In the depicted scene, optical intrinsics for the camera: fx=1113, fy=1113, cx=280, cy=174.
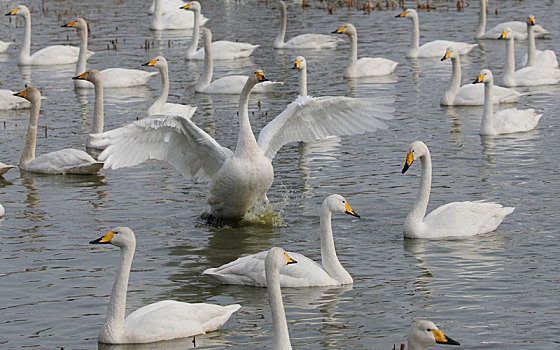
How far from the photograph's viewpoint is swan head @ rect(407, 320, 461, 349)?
715cm

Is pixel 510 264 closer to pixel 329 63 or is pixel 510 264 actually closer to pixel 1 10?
pixel 329 63

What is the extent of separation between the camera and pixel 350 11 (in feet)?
108

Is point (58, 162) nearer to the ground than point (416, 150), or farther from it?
nearer to the ground

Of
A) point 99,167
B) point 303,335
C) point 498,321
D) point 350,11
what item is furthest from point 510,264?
point 350,11

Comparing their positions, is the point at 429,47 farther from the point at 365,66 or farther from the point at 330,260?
the point at 330,260

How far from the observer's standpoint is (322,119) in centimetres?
1348

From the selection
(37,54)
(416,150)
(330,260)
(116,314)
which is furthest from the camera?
(37,54)

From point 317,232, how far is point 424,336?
524 cm

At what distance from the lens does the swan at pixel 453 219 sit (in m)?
11.8

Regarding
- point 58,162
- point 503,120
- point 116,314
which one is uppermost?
point 116,314

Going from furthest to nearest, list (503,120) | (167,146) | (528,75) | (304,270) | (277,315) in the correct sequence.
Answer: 1. (528,75)
2. (503,120)
3. (167,146)
4. (304,270)
5. (277,315)

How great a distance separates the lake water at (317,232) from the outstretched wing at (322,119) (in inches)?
13.1

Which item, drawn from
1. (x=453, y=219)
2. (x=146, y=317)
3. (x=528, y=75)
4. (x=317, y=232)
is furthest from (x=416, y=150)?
(x=528, y=75)

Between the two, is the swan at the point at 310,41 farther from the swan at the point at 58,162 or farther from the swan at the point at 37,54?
the swan at the point at 58,162
